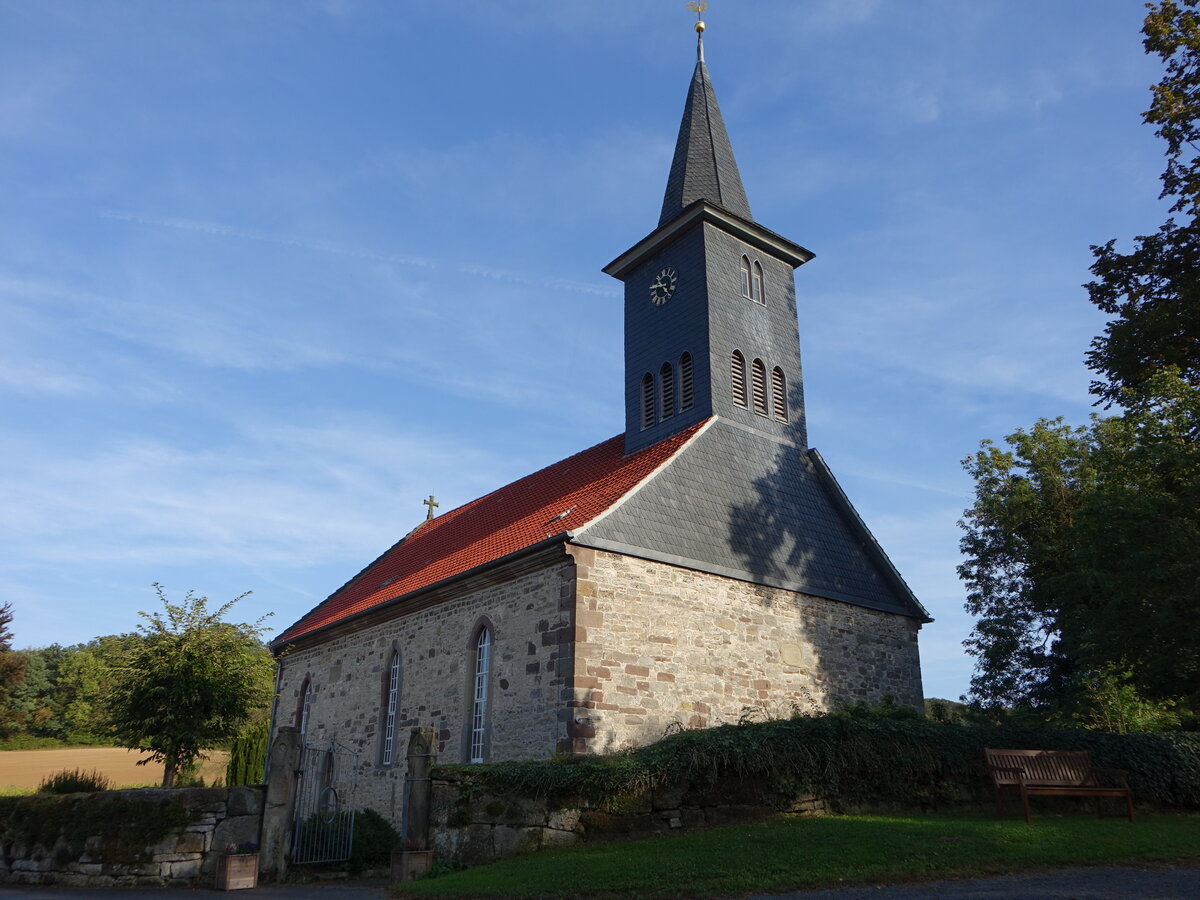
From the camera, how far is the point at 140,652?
17.8 m

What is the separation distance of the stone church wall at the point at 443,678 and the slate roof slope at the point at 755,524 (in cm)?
176

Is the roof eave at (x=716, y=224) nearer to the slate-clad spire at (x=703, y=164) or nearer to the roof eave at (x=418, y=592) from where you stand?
the slate-clad spire at (x=703, y=164)

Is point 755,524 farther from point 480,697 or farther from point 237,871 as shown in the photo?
point 237,871

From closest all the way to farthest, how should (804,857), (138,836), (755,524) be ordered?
(804,857), (138,836), (755,524)

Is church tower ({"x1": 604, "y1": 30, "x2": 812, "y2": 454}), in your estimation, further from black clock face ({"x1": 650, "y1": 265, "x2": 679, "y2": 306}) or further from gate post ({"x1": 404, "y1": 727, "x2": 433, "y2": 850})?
gate post ({"x1": 404, "y1": 727, "x2": 433, "y2": 850})

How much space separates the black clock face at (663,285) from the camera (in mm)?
21047

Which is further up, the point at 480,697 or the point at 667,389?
the point at 667,389

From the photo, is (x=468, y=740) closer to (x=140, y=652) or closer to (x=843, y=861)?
(x=140, y=652)

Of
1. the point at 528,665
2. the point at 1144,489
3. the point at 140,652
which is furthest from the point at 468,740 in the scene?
the point at 1144,489

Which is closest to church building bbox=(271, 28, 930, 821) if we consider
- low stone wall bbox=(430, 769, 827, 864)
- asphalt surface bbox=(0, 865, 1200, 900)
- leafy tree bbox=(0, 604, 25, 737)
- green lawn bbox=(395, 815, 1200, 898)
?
low stone wall bbox=(430, 769, 827, 864)

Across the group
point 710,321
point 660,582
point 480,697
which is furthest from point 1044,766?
point 710,321

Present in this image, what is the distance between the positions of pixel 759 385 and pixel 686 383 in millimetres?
1676

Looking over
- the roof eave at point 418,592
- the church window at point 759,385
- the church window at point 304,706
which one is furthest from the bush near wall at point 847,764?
the church window at point 304,706

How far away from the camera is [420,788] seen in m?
11.7
